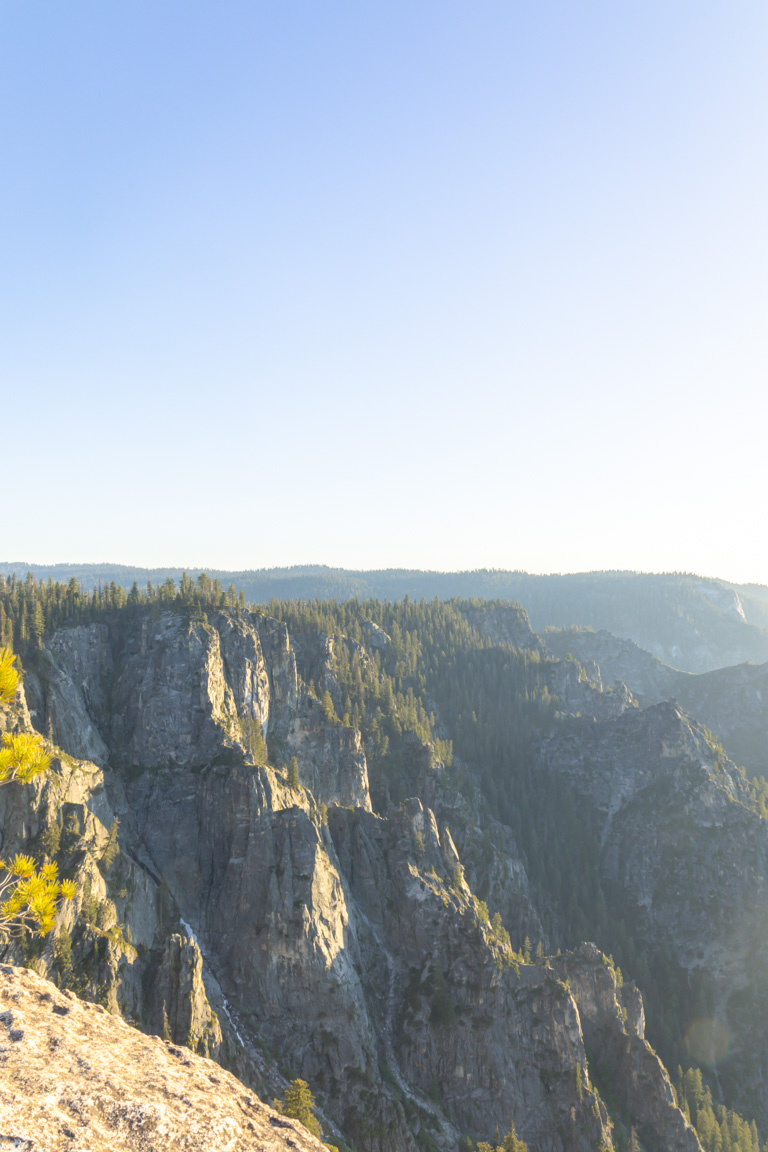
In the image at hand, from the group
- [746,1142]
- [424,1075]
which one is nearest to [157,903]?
[424,1075]

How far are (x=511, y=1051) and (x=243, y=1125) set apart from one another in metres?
86.4

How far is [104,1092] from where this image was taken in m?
20.0

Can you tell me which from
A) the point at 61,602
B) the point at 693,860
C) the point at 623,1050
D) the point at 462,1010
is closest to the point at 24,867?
the point at 462,1010

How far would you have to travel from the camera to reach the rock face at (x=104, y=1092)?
1777cm

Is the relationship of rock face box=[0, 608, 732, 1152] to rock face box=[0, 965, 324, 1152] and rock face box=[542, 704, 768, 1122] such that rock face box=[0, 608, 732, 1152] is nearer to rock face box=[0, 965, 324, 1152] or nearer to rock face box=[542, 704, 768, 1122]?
rock face box=[542, 704, 768, 1122]

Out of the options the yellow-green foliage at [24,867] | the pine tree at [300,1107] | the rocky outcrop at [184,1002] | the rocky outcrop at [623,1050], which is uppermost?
the yellow-green foliage at [24,867]

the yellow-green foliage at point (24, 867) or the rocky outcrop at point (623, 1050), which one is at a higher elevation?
the yellow-green foliage at point (24, 867)

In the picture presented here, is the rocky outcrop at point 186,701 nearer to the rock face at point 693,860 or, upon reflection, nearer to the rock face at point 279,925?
the rock face at point 279,925

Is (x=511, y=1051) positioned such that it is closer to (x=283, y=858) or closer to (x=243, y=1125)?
(x=283, y=858)

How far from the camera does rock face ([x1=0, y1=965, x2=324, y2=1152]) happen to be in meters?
17.8

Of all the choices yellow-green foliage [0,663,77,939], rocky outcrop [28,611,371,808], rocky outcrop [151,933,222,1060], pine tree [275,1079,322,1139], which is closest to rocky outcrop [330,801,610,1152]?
rocky outcrop [28,611,371,808]

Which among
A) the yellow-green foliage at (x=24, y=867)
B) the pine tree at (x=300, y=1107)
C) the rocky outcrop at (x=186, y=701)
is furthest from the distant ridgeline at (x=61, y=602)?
the yellow-green foliage at (x=24, y=867)

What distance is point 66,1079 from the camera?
1988cm

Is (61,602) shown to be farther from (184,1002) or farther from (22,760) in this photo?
(22,760)
